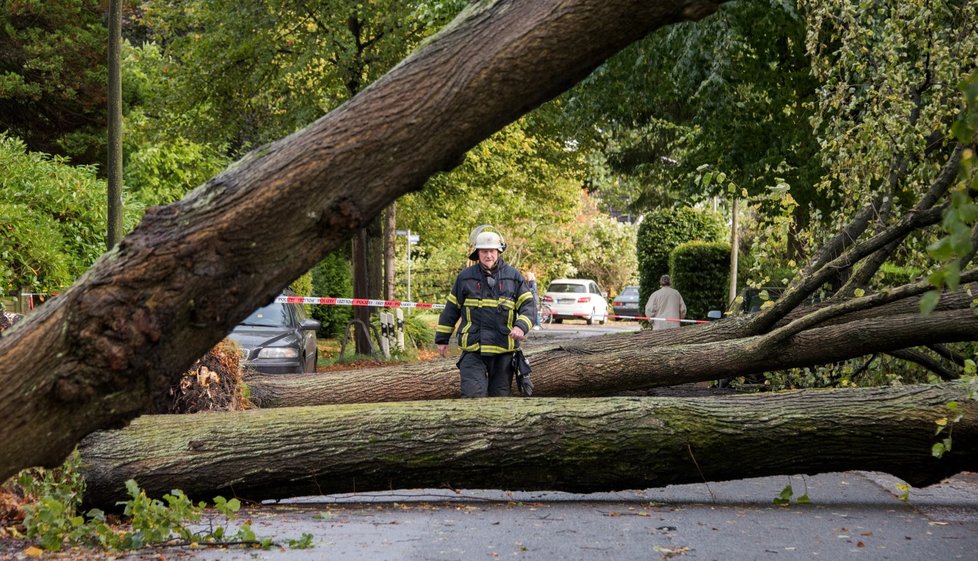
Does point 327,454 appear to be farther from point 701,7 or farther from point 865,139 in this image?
point 865,139

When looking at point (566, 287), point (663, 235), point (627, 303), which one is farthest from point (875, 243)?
point (627, 303)

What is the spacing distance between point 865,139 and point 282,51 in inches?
544

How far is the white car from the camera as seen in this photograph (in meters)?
43.3

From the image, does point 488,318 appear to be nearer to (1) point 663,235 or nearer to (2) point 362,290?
(2) point 362,290

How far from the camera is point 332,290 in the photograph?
29969mm

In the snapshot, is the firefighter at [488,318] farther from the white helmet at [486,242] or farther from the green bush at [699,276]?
the green bush at [699,276]

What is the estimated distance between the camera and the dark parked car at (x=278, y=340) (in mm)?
14156

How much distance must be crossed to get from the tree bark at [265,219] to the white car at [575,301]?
126ft

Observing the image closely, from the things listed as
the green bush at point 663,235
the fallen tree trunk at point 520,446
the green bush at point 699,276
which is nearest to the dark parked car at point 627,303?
the green bush at point 663,235

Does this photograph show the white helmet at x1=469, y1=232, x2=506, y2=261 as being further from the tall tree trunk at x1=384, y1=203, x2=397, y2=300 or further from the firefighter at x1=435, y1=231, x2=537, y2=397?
the tall tree trunk at x1=384, y1=203, x2=397, y2=300

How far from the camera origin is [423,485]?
24.5 feet

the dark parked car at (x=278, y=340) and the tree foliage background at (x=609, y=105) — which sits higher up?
the tree foliage background at (x=609, y=105)

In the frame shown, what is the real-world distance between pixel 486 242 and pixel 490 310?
1.71 ft

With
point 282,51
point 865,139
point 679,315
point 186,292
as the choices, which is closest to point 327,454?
point 186,292
